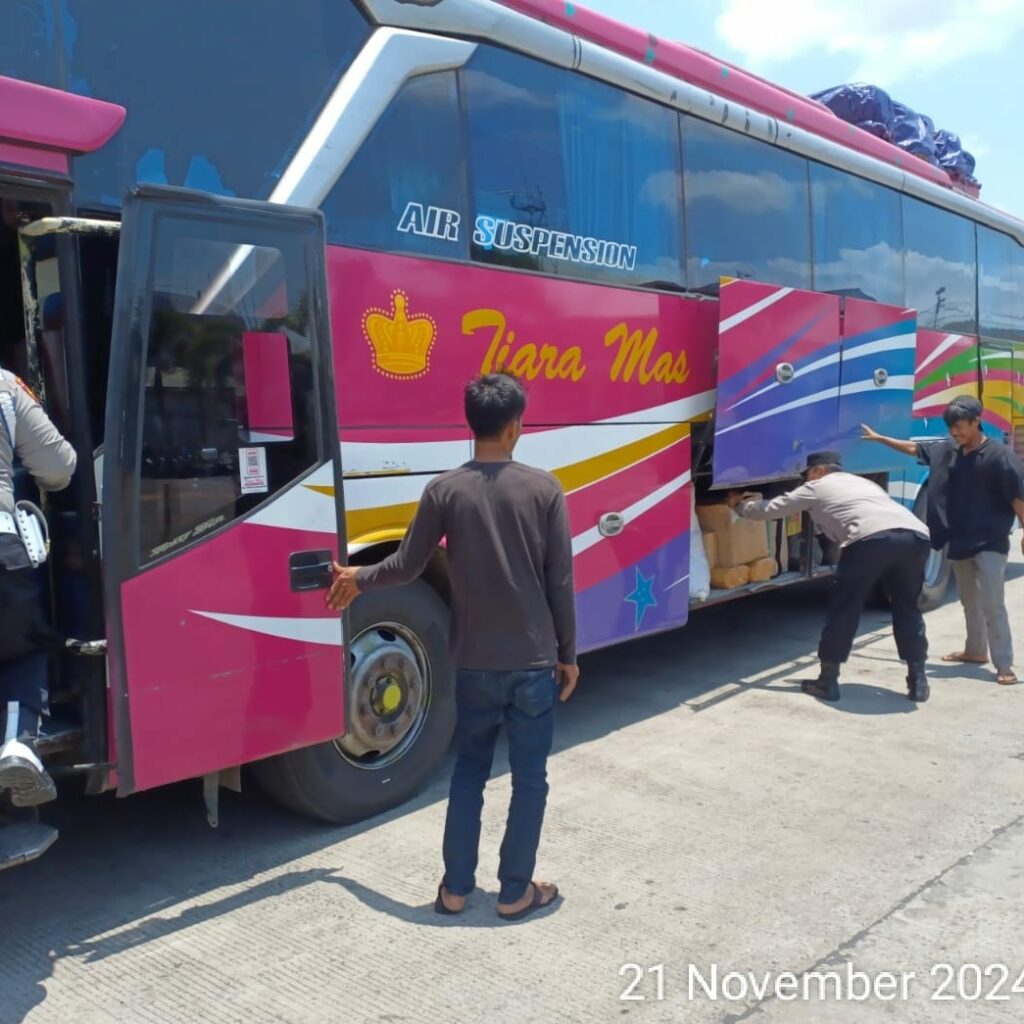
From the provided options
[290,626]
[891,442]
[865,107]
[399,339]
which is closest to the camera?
[290,626]

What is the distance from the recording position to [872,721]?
20.1ft

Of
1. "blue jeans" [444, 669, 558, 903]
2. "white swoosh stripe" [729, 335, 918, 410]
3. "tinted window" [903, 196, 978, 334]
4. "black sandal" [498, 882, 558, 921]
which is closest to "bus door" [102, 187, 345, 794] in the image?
→ "blue jeans" [444, 669, 558, 903]

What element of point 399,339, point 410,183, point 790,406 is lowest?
point 790,406

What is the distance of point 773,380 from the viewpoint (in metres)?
6.86

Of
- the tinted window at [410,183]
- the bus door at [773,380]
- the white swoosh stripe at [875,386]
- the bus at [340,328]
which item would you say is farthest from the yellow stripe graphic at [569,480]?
the white swoosh stripe at [875,386]

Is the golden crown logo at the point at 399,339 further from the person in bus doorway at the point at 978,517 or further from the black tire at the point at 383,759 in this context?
the person in bus doorway at the point at 978,517

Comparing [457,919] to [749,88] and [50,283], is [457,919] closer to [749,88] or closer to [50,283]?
[50,283]

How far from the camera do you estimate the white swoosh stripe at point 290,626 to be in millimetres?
3852

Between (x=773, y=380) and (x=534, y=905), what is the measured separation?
4167 millimetres

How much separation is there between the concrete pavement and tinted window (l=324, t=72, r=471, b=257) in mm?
2566

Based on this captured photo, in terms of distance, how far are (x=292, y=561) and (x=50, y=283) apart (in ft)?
4.27

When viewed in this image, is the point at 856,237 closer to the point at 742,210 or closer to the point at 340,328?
the point at 742,210

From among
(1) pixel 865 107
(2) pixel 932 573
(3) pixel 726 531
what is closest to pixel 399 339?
(3) pixel 726 531

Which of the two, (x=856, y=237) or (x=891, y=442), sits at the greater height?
(x=856, y=237)
